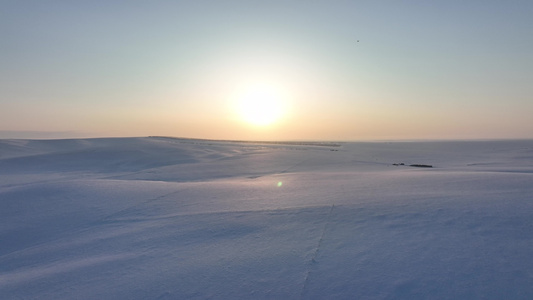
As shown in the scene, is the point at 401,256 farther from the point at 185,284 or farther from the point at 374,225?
the point at 185,284

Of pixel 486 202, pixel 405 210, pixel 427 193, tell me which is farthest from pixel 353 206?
pixel 486 202

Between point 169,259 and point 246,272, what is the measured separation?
125cm

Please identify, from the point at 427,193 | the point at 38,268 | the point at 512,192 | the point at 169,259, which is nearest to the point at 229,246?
the point at 169,259

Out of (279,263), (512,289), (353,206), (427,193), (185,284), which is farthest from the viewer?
(427,193)

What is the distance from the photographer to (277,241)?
469 centimetres

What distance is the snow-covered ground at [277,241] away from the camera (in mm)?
3436

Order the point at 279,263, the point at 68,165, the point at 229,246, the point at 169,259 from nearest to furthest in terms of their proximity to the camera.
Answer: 1. the point at 279,263
2. the point at 169,259
3. the point at 229,246
4. the point at 68,165

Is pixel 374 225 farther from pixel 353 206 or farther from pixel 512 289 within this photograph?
pixel 512 289

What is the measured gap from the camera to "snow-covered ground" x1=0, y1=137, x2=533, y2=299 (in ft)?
11.3

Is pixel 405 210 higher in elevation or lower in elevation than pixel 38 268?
higher

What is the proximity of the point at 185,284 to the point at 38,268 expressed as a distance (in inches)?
104

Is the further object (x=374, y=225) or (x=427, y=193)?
(x=427, y=193)

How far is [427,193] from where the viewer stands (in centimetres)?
658

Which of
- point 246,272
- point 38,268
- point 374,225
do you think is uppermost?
point 374,225
